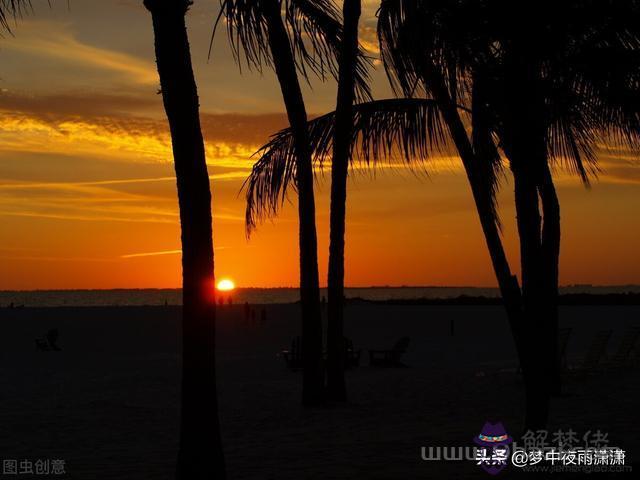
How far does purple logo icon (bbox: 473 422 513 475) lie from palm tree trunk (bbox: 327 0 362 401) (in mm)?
3834

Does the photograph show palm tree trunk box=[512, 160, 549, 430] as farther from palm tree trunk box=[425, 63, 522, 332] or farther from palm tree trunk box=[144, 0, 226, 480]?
palm tree trunk box=[144, 0, 226, 480]

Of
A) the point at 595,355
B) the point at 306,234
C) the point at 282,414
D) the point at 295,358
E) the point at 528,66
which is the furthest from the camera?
the point at 295,358

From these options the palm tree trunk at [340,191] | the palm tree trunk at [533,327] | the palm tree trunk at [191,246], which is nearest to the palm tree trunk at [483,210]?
the palm tree trunk at [533,327]

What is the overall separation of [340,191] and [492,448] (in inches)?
254

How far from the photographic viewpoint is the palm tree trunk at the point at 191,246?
283 inches

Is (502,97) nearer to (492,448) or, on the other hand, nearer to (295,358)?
(492,448)

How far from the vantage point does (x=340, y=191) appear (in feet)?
47.3

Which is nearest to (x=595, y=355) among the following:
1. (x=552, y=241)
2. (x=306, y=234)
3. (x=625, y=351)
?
(x=625, y=351)

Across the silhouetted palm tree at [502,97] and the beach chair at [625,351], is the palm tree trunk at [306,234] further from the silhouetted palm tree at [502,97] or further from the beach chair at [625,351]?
the beach chair at [625,351]

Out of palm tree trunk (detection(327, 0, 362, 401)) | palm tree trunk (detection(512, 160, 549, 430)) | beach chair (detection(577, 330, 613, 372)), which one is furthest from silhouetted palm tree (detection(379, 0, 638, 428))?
beach chair (detection(577, 330, 613, 372))

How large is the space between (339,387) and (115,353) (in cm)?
1676

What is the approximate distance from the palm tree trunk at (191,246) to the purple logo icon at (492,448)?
8.19 feet

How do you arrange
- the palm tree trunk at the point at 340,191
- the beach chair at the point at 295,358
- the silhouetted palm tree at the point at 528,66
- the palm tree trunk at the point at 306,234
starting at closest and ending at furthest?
the silhouetted palm tree at the point at 528,66
the palm tree trunk at the point at 306,234
the palm tree trunk at the point at 340,191
the beach chair at the point at 295,358

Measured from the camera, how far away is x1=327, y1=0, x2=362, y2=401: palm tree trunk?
13.9 metres
